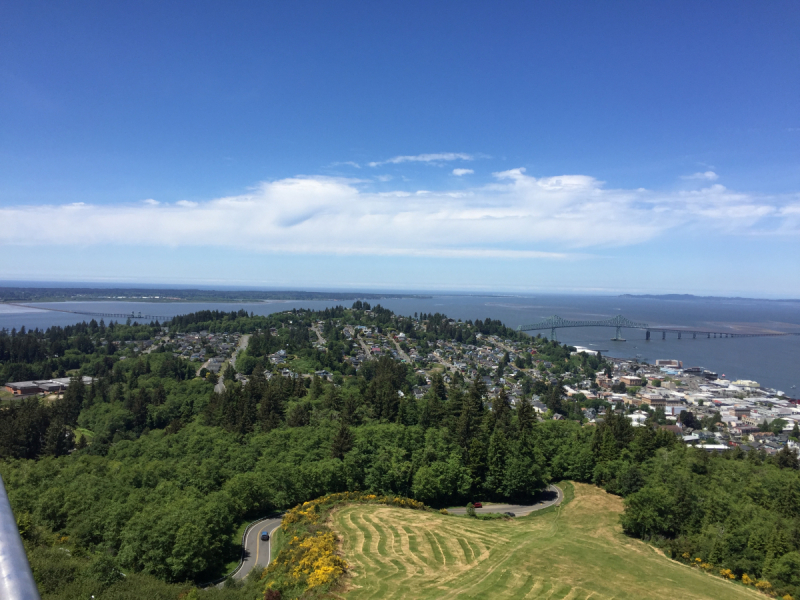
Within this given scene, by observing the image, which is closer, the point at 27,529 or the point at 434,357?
the point at 27,529

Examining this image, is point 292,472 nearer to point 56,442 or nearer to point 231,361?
point 56,442

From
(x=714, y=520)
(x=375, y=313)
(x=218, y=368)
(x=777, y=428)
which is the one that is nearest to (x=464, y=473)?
(x=714, y=520)

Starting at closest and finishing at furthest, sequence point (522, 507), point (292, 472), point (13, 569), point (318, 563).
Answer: point (13, 569)
point (318, 563)
point (292, 472)
point (522, 507)

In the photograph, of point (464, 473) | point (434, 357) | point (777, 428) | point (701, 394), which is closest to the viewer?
point (464, 473)

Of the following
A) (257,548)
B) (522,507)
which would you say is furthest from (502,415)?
(257,548)

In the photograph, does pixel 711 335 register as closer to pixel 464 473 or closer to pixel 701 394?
pixel 701 394

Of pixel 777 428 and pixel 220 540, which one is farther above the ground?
pixel 220 540
